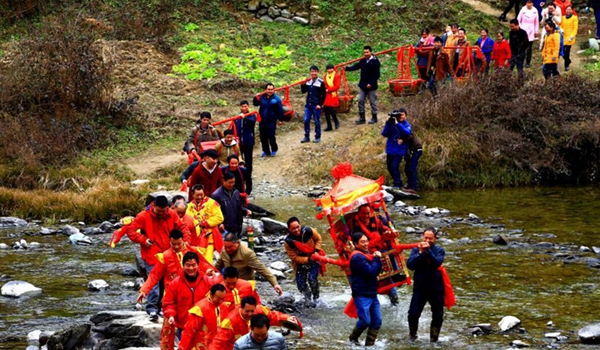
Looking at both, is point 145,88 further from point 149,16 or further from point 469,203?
point 469,203

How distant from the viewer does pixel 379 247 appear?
13.3 m

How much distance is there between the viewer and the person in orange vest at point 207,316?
9.71 meters

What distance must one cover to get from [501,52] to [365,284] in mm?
15115

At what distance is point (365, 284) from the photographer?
11641mm

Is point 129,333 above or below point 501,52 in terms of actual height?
below

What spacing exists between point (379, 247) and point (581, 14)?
2143 cm

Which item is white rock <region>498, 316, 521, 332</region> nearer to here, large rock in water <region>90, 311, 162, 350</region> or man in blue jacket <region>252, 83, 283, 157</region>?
large rock in water <region>90, 311, 162, 350</region>

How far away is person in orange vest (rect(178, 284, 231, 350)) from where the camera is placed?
31.9 feet

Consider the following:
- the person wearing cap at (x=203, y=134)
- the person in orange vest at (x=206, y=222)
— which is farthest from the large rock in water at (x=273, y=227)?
the person in orange vest at (x=206, y=222)

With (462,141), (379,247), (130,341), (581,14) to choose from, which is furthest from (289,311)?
(581,14)

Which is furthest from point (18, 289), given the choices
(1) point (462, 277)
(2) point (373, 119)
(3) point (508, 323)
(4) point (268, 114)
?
(2) point (373, 119)

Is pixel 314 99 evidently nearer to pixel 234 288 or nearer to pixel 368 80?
pixel 368 80

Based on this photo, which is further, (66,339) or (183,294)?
(66,339)

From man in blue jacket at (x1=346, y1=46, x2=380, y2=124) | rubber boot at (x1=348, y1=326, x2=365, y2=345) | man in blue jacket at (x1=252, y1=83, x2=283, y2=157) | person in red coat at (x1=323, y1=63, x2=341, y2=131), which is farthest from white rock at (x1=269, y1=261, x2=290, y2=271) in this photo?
man in blue jacket at (x1=346, y1=46, x2=380, y2=124)
